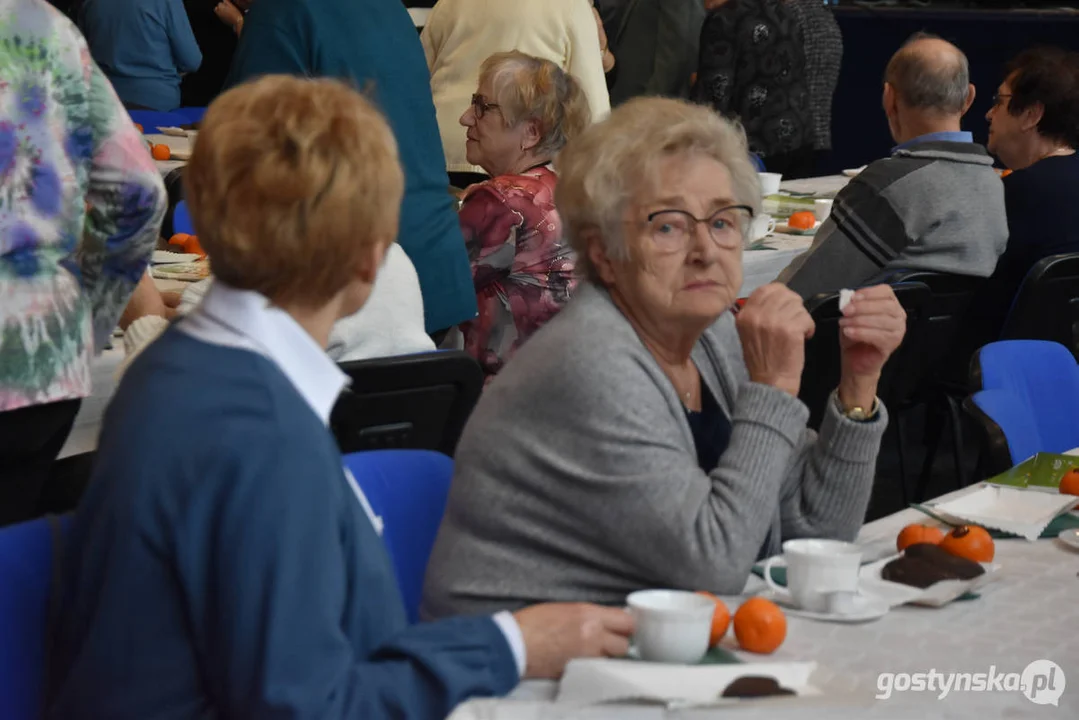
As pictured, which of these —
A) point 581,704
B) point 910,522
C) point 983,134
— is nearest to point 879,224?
point 910,522

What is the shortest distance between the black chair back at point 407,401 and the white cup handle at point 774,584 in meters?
0.94

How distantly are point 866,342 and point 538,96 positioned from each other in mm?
1810

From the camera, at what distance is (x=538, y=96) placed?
3.80 metres

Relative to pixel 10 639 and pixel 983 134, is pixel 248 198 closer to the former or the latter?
pixel 10 639

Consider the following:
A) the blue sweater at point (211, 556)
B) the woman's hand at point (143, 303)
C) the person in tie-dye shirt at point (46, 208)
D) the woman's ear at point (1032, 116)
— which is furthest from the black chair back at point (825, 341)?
the blue sweater at point (211, 556)

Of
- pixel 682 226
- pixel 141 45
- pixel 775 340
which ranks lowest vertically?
pixel 141 45

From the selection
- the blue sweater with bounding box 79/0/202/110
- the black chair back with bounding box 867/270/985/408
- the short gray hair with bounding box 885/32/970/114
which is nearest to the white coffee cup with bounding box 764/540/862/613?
the black chair back with bounding box 867/270/985/408

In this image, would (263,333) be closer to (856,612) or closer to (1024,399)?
(856,612)

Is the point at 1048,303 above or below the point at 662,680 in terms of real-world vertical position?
below

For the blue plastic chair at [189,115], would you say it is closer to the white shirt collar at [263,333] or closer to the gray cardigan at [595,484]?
the gray cardigan at [595,484]

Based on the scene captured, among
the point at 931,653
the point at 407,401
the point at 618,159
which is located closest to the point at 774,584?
the point at 931,653

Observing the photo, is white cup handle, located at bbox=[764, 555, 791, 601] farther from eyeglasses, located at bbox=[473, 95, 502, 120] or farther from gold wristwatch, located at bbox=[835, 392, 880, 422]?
eyeglasses, located at bbox=[473, 95, 502, 120]

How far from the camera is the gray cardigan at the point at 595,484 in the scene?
6.01ft

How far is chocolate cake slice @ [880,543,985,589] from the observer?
75.1 inches
